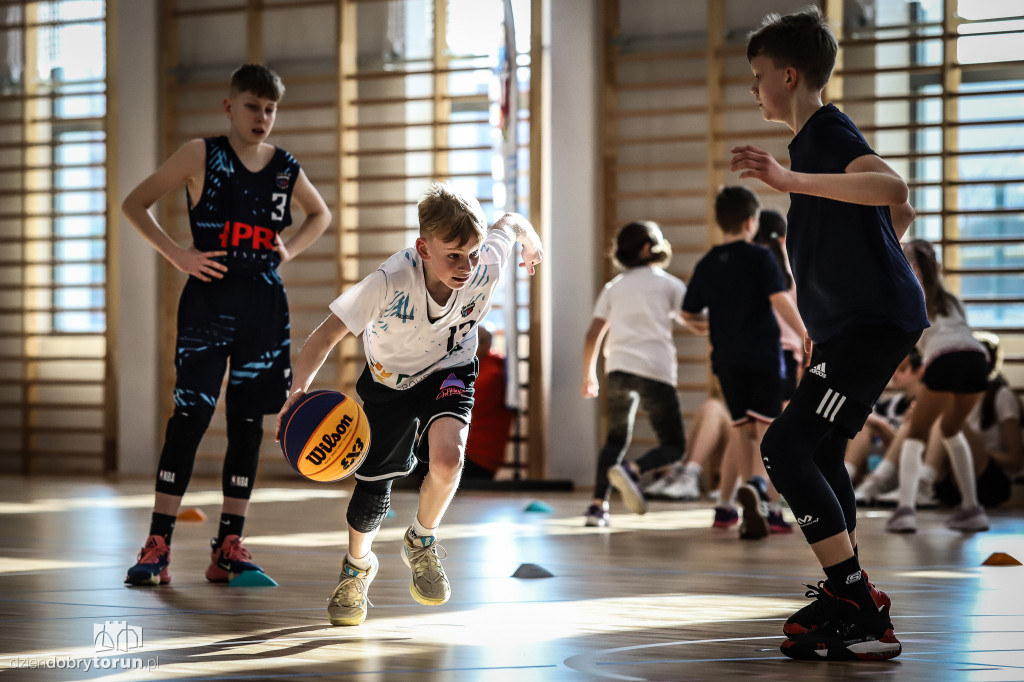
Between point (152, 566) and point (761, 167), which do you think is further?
point (152, 566)

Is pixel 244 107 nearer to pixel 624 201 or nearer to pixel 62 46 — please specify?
pixel 624 201

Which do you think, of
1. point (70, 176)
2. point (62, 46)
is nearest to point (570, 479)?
point (70, 176)

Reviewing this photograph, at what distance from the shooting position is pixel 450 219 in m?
2.74

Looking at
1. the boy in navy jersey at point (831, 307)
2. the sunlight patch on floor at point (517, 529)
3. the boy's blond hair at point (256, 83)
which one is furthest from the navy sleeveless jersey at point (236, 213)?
the boy in navy jersey at point (831, 307)

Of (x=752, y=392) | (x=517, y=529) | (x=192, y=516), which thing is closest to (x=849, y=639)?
(x=752, y=392)

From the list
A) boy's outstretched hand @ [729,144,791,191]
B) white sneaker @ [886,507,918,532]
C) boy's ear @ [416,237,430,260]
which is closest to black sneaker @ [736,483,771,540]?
white sneaker @ [886,507,918,532]

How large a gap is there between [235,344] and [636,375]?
2352mm

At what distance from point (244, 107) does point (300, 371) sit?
4.46 ft

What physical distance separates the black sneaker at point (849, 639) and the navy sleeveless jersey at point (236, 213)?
2.12 meters

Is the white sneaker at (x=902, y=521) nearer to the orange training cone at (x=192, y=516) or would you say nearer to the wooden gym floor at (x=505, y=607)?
the wooden gym floor at (x=505, y=607)

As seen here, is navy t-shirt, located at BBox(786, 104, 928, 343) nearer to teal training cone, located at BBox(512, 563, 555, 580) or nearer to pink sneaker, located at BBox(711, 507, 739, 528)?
teal training cone, located at BBox(512, 563, 555, 580)

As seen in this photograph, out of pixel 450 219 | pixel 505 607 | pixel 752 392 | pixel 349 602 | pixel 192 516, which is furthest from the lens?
pixel 192 516

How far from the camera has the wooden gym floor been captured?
230 cm

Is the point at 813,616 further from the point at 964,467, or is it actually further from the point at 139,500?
the point at 139,500
